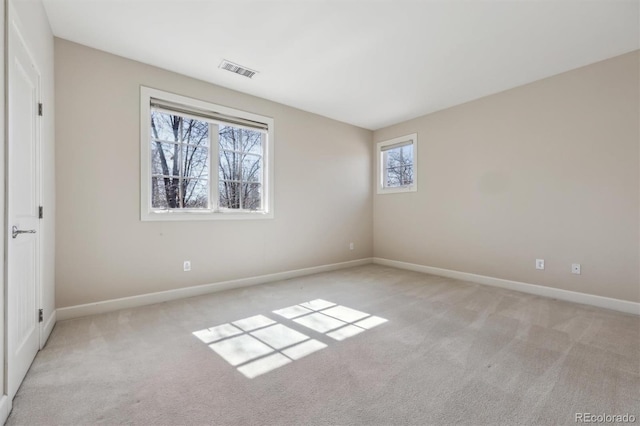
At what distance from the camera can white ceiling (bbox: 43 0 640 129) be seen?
7.64 ft

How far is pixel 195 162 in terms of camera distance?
3.59 meters

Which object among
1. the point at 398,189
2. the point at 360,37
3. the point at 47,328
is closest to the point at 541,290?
the point at 398,189

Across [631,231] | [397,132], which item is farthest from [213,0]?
[631,231]

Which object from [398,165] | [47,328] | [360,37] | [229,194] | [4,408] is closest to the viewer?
[4,408]

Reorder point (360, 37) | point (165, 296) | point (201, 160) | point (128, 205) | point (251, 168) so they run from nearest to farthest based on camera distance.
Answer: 1. point (360, 37)
2. point (128, 205)
3. point (165, 296)
4. point (201, 160)
5. point (251, 168)

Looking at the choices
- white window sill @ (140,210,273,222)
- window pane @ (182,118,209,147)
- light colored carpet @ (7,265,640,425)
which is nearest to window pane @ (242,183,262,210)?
white window sill @ (140,210,273,222)

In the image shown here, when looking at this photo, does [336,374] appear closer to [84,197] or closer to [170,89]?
[84,197]

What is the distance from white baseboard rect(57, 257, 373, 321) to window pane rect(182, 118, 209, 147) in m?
1.82

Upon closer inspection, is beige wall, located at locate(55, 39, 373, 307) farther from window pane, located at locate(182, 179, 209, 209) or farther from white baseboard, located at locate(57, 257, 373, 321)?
window pane, located at locate(182, 179, 209, 209)

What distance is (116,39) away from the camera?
275 centimetres

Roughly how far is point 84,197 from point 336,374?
292cm

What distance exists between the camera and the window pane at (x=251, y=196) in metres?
4.05

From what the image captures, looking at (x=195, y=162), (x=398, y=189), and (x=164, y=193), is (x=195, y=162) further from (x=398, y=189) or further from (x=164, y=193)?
(x=398, y=189)

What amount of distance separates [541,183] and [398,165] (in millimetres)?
2284
